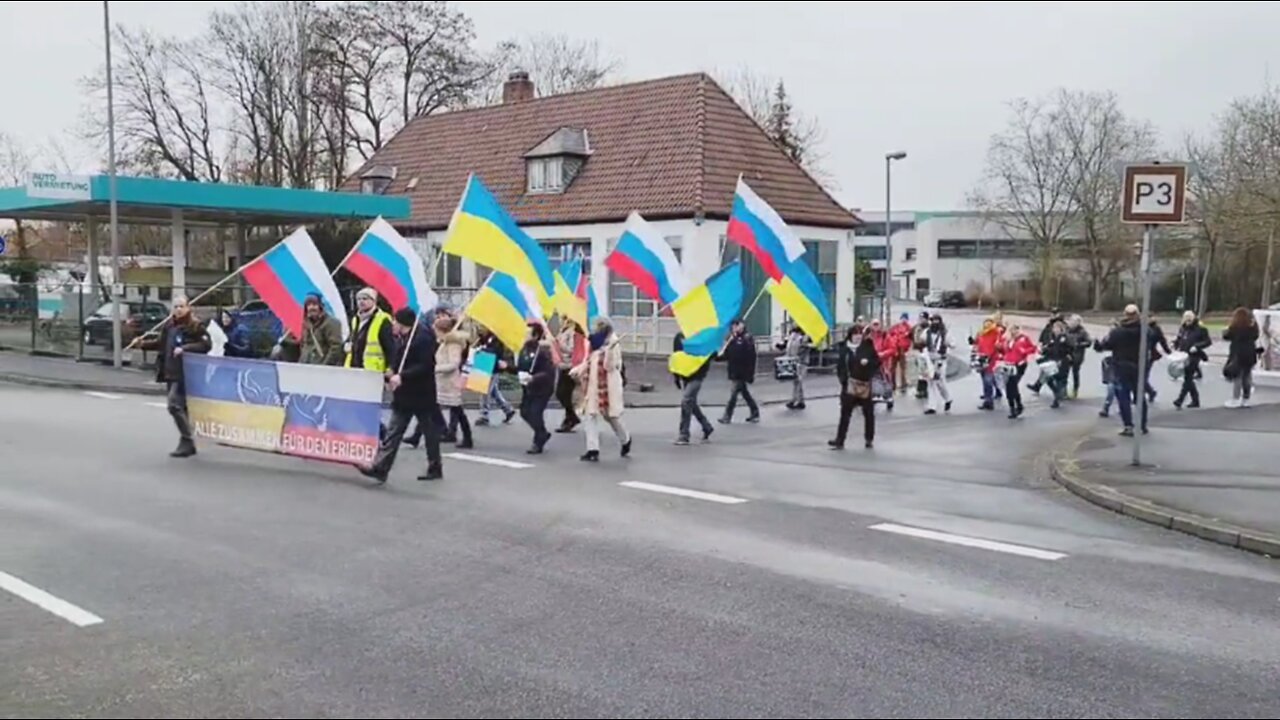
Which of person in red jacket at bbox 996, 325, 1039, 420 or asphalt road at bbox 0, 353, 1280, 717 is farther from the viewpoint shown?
person in red jacket at bbox 996, 325, 1039, 420

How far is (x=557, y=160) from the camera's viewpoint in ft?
117

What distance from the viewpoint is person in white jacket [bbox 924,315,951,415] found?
19438 mm

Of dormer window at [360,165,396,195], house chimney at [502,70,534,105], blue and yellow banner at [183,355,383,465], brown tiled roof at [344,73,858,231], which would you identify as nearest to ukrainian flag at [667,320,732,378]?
blue and yellow banner at [183,355,383,465]

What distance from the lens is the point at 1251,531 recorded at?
8680 millimetres

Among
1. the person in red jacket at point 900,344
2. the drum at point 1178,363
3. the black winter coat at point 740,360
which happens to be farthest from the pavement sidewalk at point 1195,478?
the person in red jacket at point 900,344

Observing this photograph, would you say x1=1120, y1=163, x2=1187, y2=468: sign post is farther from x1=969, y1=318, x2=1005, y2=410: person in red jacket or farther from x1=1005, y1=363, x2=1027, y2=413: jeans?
x1=969, y1=318, x2=1005, y2=410: person in red jacket

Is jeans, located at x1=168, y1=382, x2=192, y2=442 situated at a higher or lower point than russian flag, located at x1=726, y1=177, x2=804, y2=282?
lower

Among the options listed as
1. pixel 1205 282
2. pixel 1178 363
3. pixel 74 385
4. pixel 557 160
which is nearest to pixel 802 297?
pixel 1178 363

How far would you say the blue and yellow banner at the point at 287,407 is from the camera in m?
11.1

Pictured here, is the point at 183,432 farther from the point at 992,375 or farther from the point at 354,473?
the point at 992,375

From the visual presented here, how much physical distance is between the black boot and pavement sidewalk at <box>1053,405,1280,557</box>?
30.3ft

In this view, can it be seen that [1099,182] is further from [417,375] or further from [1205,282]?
[417,375]

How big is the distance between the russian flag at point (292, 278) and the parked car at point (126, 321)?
1466cm

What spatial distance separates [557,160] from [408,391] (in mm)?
25834
